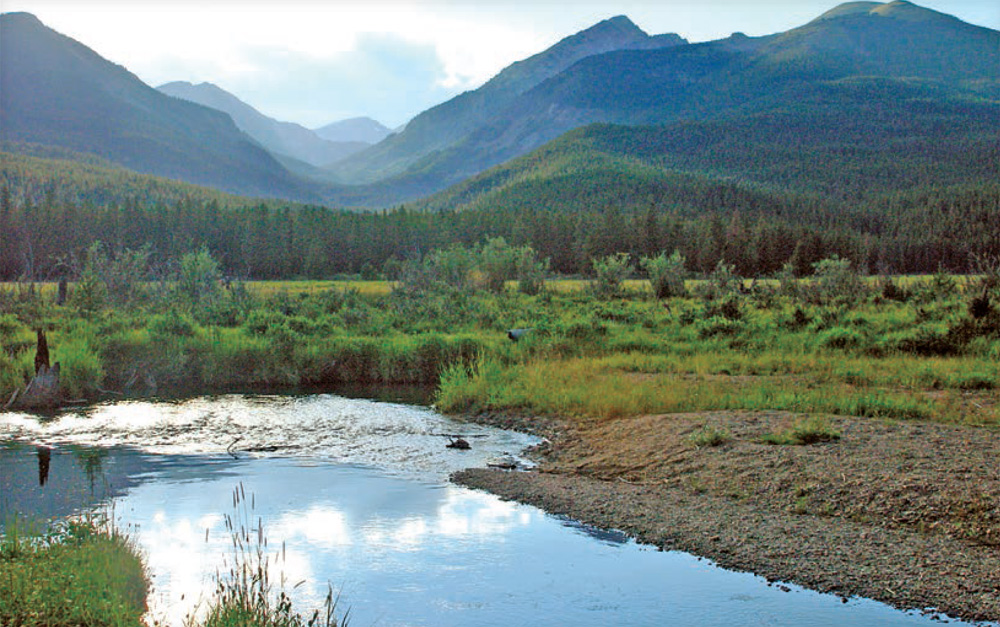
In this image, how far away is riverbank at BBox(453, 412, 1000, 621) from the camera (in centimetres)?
963

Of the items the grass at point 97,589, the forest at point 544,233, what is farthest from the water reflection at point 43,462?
the forest at point 544,233

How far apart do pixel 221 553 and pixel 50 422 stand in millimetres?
10941

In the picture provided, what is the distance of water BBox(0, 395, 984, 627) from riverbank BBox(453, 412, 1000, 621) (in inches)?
18.6

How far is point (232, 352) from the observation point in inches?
1072

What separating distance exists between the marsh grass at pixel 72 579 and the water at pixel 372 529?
48 cm

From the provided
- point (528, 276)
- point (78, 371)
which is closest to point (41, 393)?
point (78, 371)

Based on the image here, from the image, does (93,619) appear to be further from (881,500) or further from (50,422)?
(50,422)

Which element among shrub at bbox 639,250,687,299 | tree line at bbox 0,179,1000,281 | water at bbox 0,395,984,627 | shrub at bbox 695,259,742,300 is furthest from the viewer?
tree line at bbox 0,179,1000,281

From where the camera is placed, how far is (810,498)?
39.7ft

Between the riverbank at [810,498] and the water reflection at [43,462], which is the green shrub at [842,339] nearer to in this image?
the riverbank at [810,498]

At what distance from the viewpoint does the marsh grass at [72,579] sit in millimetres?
7684

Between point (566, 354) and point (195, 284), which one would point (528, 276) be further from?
point (566, 354)

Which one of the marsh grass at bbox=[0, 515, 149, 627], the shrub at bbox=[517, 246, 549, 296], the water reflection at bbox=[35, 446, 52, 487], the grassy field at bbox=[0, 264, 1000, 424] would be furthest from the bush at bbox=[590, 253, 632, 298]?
the marsh grass at bbox=[0, 515, 149, 627]

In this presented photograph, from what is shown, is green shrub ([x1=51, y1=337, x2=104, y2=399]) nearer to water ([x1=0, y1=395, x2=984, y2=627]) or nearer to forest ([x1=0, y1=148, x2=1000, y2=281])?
water ([x1=0, y1=395, x2=984, y2=627])
